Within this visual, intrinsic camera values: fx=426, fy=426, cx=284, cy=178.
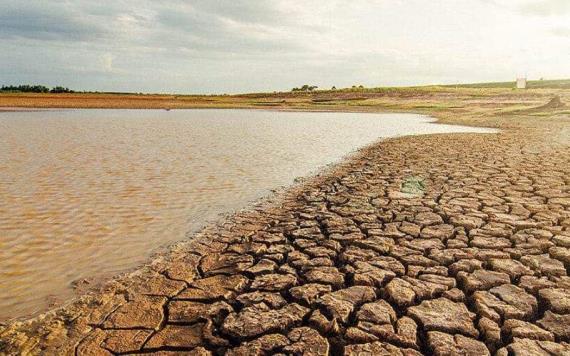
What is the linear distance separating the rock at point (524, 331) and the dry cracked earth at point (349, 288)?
0.03 feet

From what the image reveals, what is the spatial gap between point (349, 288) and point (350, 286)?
45mm

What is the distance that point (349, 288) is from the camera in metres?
3.24

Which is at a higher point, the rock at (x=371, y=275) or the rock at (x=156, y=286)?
the rock at (x=371, y=275)

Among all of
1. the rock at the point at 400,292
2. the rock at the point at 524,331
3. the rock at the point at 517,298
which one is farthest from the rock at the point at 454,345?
the rock at the point at 517,298

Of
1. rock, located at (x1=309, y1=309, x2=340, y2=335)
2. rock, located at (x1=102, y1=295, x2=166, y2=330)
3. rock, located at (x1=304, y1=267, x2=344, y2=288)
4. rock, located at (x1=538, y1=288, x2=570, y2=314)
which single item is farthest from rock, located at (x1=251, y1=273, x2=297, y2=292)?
rock, located at (x1=538, y1=288, x2=570, y2=314)

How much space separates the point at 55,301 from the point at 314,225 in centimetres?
274

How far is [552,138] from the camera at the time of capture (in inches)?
526

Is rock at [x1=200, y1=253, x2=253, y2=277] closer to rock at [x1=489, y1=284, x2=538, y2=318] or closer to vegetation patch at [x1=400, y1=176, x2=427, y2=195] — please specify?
rock at [x1=489, y1=284, x2=538, y2=318]

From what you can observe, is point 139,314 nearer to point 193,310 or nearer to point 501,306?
point 193,310

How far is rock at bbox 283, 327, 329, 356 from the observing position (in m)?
2.46

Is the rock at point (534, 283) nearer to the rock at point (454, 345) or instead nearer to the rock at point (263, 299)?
the rock at point (454, 345)

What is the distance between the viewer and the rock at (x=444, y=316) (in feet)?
8.72

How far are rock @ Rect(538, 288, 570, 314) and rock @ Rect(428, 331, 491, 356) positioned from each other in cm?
76

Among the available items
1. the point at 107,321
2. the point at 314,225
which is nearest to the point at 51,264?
the point at 107,321
